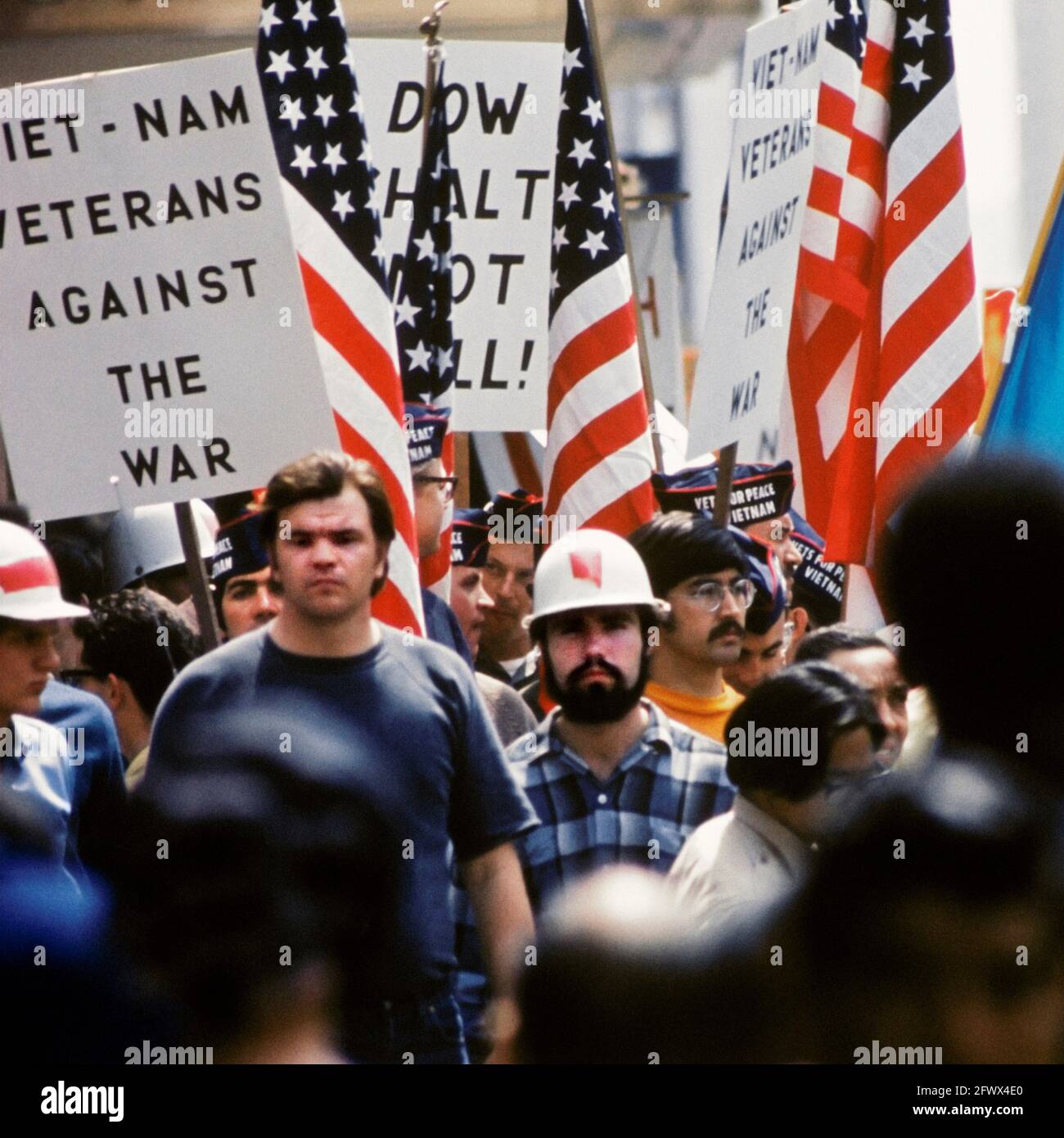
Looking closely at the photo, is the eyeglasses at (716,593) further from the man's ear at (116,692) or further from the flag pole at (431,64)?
the flag pole at (431,64)

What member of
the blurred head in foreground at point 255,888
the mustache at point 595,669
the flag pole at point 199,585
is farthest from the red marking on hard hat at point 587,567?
the blurred head in foreground at point 255,888

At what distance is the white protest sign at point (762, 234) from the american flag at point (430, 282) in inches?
38.7

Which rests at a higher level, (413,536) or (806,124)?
(806,124)

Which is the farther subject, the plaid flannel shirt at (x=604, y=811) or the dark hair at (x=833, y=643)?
the dark hair at (x=833, y=643)

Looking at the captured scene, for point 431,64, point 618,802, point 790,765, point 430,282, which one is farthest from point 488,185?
point 790,765

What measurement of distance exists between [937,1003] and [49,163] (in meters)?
4.65

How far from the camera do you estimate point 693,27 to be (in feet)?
76.8

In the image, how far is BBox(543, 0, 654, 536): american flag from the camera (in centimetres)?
795

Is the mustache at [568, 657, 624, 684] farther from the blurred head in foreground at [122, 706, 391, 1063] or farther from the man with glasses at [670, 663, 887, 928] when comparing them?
the blurred head in foreground at [122, 706, 391, 1063]

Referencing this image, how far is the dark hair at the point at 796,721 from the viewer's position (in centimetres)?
468

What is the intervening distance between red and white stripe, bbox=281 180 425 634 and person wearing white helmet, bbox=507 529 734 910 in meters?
0.75
